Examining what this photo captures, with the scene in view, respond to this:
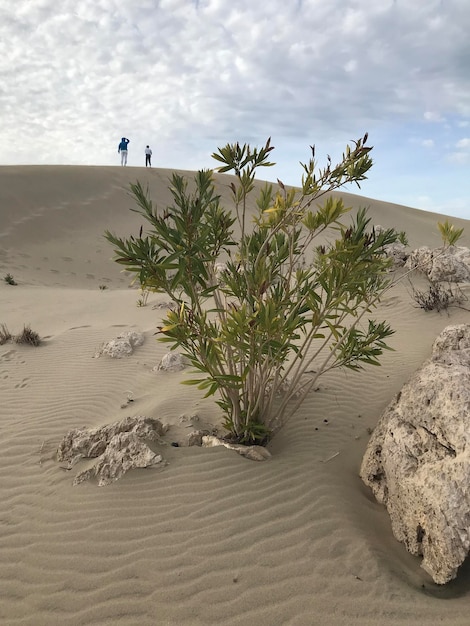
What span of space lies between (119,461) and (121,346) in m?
3.27

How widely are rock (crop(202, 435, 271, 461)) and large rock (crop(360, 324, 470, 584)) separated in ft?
2.35

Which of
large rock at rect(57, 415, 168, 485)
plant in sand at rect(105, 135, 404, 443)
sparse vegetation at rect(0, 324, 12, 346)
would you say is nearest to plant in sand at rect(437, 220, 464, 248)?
plant in sand at rect(105, 135, 404, 443)

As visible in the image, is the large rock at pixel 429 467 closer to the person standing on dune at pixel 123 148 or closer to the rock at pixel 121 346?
the rock at pixel 121 346

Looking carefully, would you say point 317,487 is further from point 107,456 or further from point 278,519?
point 107,456

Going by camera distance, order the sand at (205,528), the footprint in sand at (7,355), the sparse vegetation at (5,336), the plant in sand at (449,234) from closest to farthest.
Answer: the sand at (205,528) → the plant in sand at (449,234) → the footprint in sand at (7,355) → the sparse vegetation at (5,336)

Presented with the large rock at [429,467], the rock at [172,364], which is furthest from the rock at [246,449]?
the rock at [172,364]

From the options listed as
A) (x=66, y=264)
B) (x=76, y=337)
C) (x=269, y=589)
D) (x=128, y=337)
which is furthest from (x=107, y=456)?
(x=66, y=264)

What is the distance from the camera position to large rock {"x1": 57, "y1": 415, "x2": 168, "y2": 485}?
3.02 m

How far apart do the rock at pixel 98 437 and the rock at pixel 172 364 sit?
1.83m

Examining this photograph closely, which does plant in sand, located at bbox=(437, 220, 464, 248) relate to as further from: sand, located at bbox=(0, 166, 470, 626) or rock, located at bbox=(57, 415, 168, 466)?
rock, located at bbox=(57, 415, 168, 466)

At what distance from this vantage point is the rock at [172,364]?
17.7 feet

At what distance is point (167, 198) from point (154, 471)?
2399cm

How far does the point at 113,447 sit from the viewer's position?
3133 mm

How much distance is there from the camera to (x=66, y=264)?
54.5 feet
